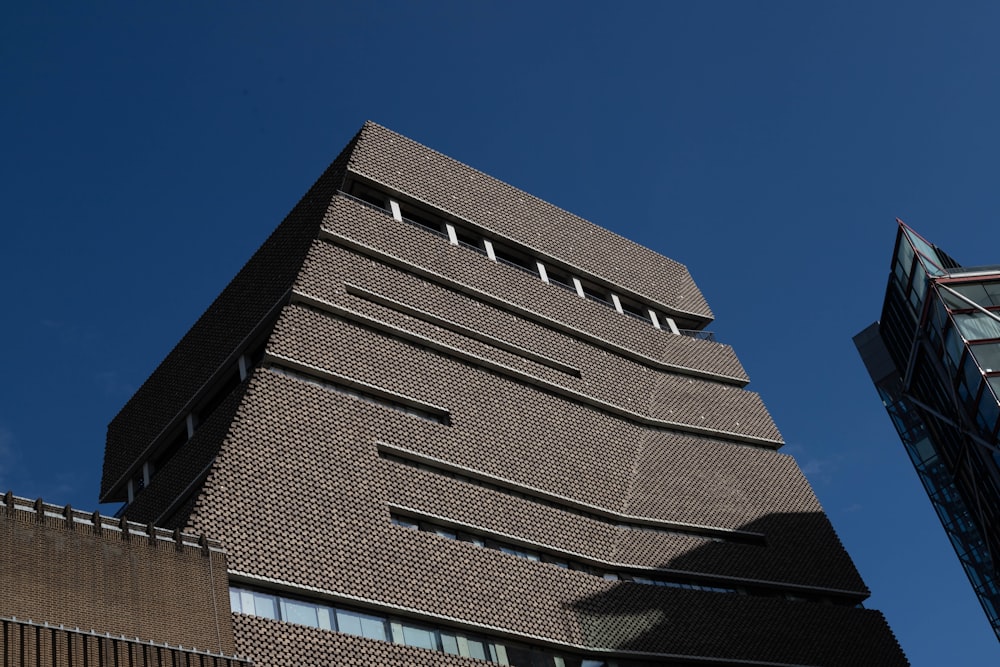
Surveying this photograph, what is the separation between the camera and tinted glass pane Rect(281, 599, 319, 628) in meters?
39.9

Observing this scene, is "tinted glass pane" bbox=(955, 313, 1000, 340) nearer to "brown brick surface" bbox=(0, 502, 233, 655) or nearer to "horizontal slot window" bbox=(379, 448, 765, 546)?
"horizontal slot window" bbox=(379, 448, 765, 546)

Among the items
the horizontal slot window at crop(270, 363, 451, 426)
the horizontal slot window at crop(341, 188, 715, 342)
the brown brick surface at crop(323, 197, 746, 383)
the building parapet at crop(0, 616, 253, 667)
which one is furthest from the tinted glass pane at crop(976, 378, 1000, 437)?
the building parapet at crop(0, 616, 253, 667)

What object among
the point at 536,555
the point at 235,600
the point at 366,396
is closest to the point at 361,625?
the point at 235,600

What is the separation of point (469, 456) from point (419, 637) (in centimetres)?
987

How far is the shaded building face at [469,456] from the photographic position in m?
42.8

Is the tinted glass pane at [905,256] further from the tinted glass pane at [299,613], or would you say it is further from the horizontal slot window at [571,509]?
the tinted glass pane at [299,613]

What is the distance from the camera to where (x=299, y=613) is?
40281 mm

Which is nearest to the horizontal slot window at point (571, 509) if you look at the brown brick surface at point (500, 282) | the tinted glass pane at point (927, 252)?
the brown brick surface at point (500, 282)

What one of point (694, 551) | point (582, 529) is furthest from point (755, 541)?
point (582, 529)

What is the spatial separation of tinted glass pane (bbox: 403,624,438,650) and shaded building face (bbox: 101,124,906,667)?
111 millimetres

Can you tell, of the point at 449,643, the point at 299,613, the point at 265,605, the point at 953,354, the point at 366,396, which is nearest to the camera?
the point at 265,605

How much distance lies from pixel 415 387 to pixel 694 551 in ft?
50.6

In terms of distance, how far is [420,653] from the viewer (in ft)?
138

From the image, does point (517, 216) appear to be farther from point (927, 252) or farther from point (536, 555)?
point (927, 252)
